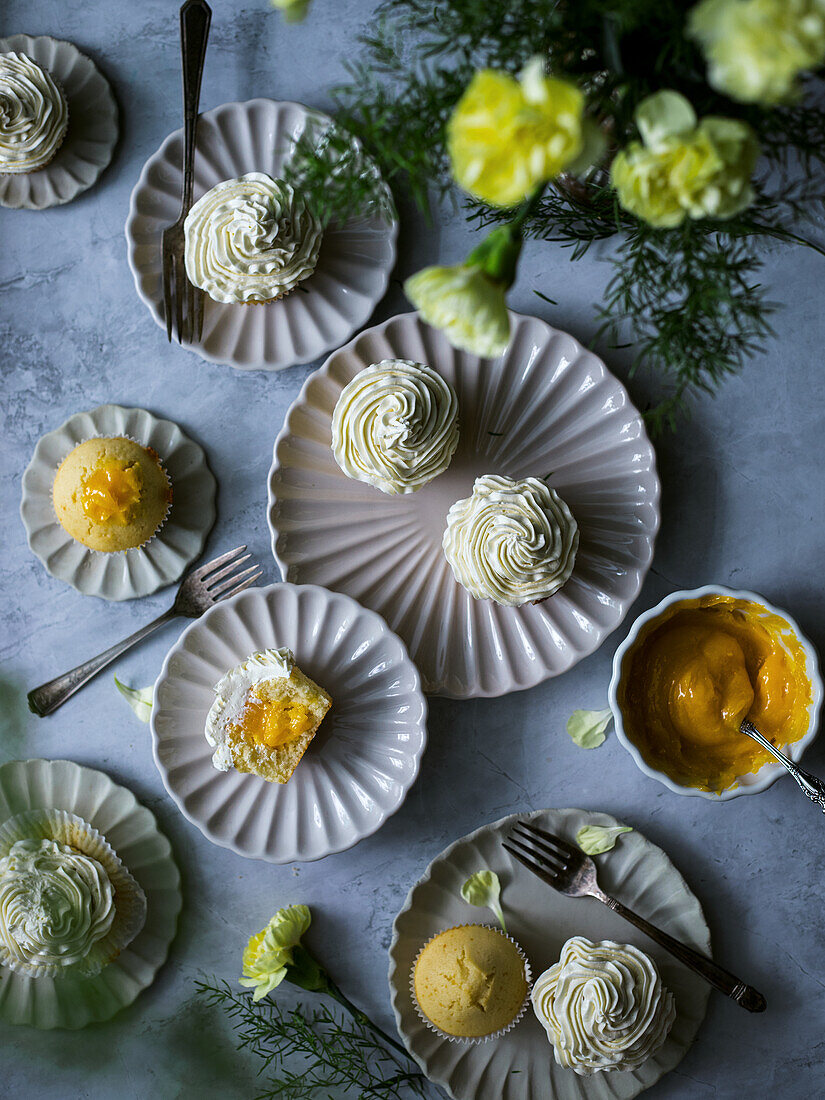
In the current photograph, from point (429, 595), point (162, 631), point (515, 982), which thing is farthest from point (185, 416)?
point (515, 982)

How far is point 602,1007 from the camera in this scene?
4.60 ft

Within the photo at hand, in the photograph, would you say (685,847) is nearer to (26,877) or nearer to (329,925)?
(329,925)

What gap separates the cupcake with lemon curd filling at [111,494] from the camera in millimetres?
1500

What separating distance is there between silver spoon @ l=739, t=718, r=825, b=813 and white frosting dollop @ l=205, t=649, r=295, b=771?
0.74 m

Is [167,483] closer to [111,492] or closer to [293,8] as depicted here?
[111,492]

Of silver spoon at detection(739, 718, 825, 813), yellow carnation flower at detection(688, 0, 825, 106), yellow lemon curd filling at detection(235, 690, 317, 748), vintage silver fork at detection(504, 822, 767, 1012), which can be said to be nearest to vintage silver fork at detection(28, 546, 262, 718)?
yellow lemon curd filling at detection(235, 690, 317, 748)

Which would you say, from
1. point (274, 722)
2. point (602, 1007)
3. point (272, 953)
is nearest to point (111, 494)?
point (274, 722)

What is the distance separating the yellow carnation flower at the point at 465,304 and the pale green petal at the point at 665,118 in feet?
0.58

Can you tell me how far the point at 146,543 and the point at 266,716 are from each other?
0.39 meters

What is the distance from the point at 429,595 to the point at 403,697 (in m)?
0.18

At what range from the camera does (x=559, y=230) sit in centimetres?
153

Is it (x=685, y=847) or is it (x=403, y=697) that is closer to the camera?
(x=403, y=697)

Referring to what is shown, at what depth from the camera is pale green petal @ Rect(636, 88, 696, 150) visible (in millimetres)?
762

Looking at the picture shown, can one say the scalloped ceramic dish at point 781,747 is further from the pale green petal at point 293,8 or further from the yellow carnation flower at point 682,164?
the pale green petal at point 293,8
